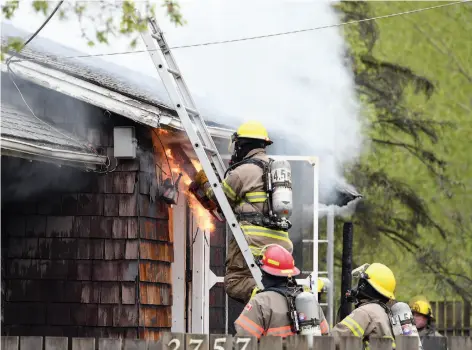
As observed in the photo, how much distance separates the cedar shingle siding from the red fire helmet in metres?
2.80

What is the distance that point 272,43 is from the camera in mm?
15727

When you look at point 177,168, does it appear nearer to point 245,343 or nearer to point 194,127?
point 194,127

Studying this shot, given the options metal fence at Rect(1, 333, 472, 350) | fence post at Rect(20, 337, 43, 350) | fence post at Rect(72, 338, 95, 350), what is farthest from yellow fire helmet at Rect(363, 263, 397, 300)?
fence post at Rect(20, 337, 43, 350)

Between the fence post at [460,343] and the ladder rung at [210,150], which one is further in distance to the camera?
the ladder rung at [210,150]

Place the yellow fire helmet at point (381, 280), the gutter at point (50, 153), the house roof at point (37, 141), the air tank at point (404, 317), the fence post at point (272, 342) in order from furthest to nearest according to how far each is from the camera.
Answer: the house roof at point (37, 141)
the gutter at point (50, 153)
the air tank at point (404, 317)
the yellow fire helmet at point (381, 280)
the fence post at point (272, 342)

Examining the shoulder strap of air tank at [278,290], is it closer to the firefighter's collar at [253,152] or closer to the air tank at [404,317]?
the air tank at [404,317]

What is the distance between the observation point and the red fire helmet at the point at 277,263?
8156mm

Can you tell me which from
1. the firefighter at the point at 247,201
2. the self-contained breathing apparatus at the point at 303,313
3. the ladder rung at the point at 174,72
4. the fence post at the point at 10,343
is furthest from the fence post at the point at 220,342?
the ladder rung at the point at 174,72

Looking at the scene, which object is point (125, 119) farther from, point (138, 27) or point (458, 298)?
point (458, 298)

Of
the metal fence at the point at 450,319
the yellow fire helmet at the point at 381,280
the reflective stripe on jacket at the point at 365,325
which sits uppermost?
the yellow fire helmet at the point at 381,280

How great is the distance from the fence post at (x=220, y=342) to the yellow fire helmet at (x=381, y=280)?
1.89 metres

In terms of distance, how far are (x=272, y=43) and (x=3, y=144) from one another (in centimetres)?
706

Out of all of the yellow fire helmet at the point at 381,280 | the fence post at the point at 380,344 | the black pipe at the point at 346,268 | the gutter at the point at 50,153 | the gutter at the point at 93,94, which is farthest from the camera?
the black pipe at the point at 346,268

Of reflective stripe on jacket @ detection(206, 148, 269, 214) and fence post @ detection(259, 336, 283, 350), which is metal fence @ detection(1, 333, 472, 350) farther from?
reflective stripe on jacket @ detection(206, 148, 269, 214)
